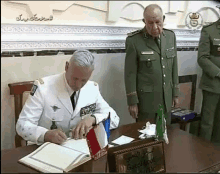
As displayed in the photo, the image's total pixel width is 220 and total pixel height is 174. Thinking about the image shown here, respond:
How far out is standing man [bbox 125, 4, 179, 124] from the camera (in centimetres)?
236

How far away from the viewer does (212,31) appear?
274 cm

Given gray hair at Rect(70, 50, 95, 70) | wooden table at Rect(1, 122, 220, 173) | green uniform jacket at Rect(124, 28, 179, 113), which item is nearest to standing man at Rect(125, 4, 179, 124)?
green uniform jacket at Rect(124, 28, 179, 113)

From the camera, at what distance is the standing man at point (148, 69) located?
7.73ft

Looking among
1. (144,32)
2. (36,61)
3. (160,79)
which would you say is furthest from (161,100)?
(36,61)

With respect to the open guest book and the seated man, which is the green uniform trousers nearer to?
the seated man

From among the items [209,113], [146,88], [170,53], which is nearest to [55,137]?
[146,88]

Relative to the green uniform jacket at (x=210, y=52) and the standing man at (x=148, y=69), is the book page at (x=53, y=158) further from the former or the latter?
the green uniform jacket at (x=210, y=52)

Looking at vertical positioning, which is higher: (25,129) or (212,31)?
(212,31)

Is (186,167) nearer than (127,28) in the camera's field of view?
Yes

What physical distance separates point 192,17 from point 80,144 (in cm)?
241

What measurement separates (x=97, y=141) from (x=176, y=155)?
41 cm

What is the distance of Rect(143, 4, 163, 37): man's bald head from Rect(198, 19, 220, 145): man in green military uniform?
70 cm

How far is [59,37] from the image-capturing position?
2.26 m

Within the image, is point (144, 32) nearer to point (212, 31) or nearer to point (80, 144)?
point (212, 31)
